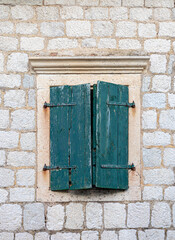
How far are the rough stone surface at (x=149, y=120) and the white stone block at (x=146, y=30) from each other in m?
0.97

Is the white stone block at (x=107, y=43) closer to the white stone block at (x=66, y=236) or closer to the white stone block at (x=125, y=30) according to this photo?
the white stone block at (x=125, y=30)

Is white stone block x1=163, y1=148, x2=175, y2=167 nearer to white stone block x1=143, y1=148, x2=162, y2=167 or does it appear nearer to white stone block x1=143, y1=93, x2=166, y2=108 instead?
white stone block x1=143, y1=148, x2=162, y2=167

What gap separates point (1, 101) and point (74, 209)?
1.57 metres

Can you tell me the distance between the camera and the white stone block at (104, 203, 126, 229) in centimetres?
466

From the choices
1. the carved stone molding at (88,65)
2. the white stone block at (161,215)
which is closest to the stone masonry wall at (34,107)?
the white stone block at (161,215)

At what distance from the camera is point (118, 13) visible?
4918mm

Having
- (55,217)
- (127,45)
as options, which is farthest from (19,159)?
(127,45)

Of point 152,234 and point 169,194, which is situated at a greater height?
point 169,194

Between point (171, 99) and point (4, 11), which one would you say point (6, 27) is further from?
point (171, 99)

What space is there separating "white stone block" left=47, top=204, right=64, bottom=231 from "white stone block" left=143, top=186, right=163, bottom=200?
1.01 metres

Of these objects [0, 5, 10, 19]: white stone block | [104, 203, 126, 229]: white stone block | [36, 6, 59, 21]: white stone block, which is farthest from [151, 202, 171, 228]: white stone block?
[0, 5, 10, 19]: white stone block

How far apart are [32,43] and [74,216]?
7.08ft

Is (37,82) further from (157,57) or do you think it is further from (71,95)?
(157,57)

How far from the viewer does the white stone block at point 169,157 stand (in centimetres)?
475
